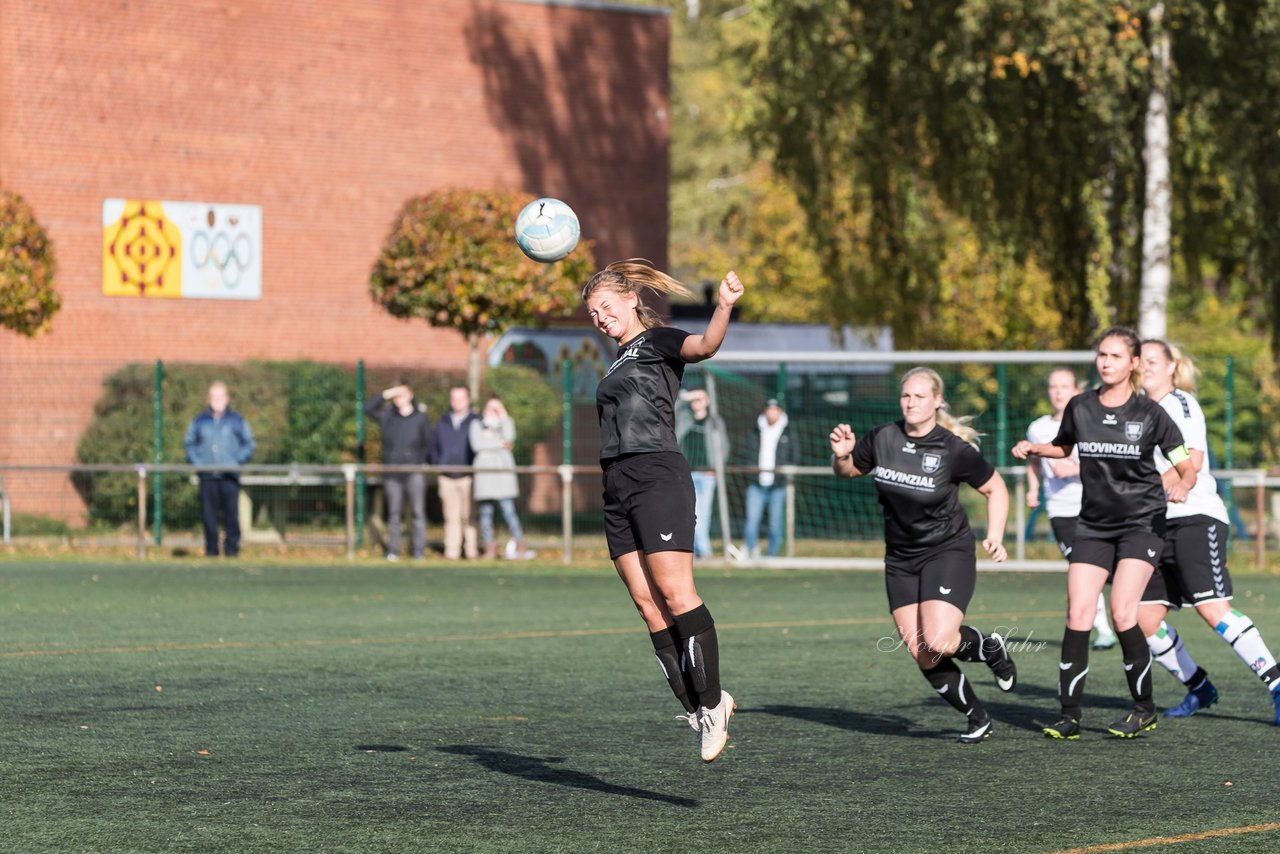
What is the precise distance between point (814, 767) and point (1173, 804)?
1.52 metres

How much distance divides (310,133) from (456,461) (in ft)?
32.3

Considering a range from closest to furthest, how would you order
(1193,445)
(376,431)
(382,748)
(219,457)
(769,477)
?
(382,748)
(1193,445)
(219,457)
(769,477)
(376,431)

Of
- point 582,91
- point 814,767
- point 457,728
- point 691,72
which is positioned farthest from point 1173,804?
point 691,72

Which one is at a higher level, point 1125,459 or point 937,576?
point 1125,459

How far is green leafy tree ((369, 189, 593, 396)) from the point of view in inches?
898

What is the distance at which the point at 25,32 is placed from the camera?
2662 cm

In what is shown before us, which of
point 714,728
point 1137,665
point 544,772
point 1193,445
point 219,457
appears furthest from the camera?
point 219,457

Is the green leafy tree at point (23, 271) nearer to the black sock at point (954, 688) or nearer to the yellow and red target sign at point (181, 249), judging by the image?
the yellow and red target sign at point (181, 249)

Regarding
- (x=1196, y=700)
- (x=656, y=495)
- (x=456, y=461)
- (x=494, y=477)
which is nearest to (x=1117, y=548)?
(x=1196, y=700)

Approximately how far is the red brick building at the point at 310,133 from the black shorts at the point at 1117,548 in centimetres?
1947

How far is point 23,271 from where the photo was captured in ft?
73.8

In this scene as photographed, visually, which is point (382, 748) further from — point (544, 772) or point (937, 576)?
point (937, 576)

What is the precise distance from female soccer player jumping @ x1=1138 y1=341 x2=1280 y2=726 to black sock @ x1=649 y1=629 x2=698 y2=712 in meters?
3.23

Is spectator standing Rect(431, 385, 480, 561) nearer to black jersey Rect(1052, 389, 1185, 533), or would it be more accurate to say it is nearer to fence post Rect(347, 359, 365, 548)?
fence post Rect(347, 359, 365, 548)
